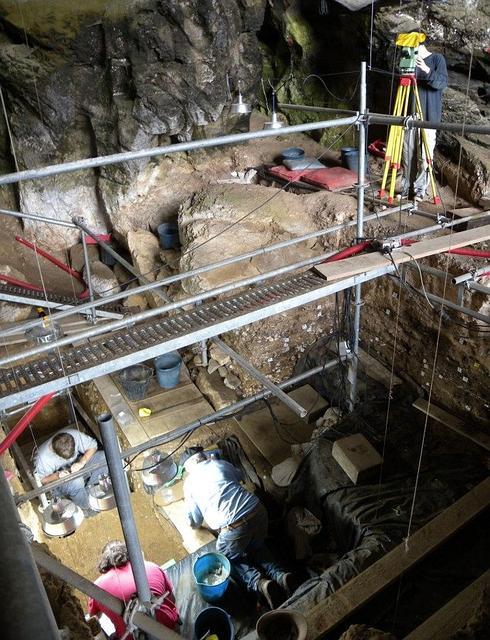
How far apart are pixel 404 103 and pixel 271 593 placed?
5942 mm

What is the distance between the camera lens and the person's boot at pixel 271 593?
4309 mm

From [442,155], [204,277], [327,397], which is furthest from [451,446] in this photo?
[442,155]

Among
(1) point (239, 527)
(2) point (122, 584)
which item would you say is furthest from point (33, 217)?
(1) point (239, 527)

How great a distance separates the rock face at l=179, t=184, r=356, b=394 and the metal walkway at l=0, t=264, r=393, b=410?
109 inches

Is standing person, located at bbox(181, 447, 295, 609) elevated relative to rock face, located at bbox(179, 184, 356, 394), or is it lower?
lower

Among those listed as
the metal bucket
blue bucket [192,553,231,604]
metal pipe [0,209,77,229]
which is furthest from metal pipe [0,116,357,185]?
blue bucket [192,553,231,604]

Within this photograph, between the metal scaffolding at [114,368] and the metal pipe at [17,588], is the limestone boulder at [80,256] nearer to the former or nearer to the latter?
the metal scaffolding at [114,368]

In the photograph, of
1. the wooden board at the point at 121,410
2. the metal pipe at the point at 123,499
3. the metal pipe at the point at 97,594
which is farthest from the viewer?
the wooden board at the point at 121,410

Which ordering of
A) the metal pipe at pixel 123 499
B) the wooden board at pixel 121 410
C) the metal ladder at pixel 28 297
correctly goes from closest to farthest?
the metal pipe at pixel 123 499 → the wooden board at pixel 121 410 → the metal ladder at pixel 28 297

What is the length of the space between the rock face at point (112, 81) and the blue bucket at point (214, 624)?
263 inches

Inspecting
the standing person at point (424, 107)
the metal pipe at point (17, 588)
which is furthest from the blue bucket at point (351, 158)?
the metal pipe at point (17, 588)

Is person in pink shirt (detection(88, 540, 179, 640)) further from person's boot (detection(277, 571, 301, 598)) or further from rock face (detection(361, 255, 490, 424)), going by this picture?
→ rock face (detection(361, 255, 490, 424))

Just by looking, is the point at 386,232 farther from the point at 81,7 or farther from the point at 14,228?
the point at 14,228

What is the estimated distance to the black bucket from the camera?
6.73 m
